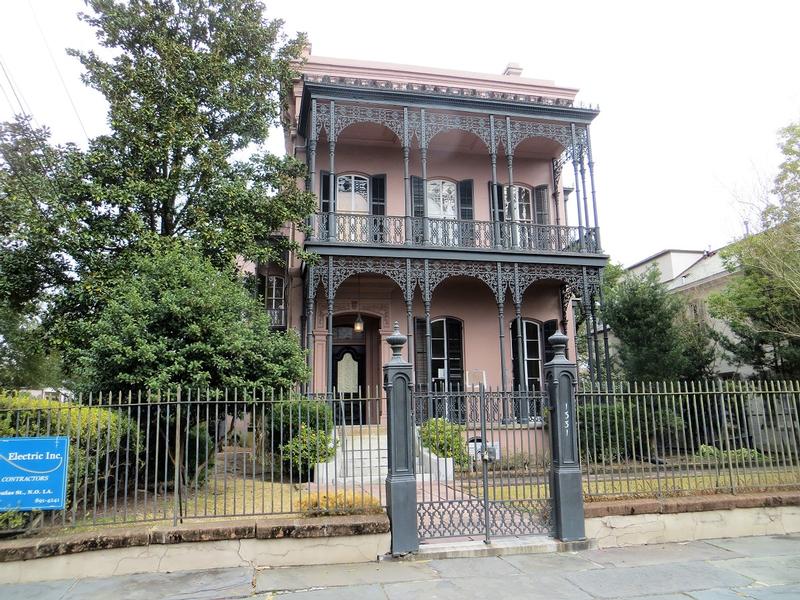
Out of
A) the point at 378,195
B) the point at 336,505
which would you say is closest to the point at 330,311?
the point at 378,195

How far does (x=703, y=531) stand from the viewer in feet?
24.2

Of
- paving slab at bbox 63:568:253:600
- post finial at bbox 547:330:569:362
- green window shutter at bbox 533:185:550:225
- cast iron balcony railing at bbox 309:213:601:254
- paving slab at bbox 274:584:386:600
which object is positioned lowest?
paving slab at bbox 274:584:386:600

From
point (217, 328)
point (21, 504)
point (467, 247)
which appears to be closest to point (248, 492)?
point (217, 328)

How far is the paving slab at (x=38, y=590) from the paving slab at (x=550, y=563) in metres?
4.64

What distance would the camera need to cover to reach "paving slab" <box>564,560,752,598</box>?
546cm

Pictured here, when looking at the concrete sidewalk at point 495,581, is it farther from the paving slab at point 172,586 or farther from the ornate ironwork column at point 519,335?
the ornate ironwork column at point 519,335

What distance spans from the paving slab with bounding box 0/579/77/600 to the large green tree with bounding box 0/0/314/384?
19.2 ft

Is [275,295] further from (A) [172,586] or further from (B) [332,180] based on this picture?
(A) [172,586]

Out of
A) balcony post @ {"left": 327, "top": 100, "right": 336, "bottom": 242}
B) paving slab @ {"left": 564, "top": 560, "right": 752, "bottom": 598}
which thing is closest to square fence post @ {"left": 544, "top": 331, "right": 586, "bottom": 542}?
paving slab @ {"left": 564, "top": 560, "right": 752, "bottom": 598}

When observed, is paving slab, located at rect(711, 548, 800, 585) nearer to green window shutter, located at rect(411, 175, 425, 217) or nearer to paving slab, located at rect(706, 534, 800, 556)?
paving slab, located at rect(706, 534, 800, 556)

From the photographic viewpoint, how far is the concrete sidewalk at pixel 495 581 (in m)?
5.36

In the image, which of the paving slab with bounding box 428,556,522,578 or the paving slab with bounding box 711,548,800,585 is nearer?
the paving slab with bounding box 711,548,800,585

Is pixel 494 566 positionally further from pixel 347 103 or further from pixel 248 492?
pixel 347 103

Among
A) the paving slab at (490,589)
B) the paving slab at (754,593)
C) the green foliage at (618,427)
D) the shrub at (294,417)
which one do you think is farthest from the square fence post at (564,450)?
the shrub at (294,417)
